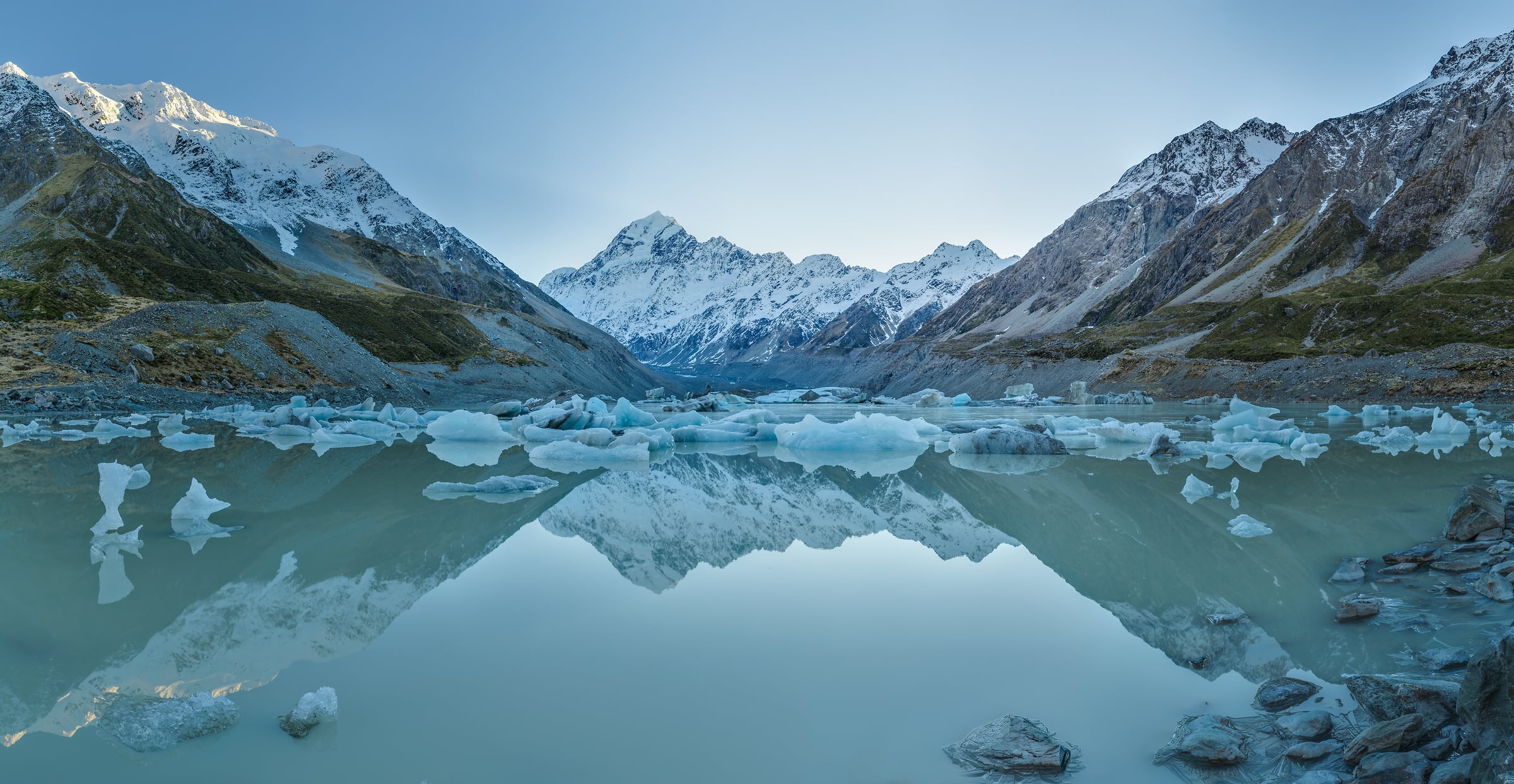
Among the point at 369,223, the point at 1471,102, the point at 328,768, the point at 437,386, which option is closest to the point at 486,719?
the point at 328,768

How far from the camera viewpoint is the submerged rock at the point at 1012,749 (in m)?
3.53

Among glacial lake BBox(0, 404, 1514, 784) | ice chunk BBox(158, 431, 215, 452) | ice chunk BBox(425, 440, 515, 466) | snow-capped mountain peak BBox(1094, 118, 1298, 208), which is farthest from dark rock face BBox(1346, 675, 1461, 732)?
snow-capped mountain peak BBox(1094, 118, 1298, 208)

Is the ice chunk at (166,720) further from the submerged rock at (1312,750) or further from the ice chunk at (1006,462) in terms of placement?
the ice chunk at (1006,462)

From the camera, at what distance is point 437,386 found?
51.5 meters

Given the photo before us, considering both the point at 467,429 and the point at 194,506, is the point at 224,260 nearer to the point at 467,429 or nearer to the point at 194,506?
the point at 467,429

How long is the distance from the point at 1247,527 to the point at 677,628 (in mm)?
7294

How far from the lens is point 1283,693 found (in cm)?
427

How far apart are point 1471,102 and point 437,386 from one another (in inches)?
6310

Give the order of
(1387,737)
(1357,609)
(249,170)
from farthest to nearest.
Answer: (249,170)
(1357,609)
(1387,737)

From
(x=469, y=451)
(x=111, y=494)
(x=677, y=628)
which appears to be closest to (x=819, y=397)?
(x=469, y=451)

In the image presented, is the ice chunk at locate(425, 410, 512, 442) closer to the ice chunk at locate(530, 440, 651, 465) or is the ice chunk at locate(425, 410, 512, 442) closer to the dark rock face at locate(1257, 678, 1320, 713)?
the ice chunk at locate(530, 440, 651, 465)

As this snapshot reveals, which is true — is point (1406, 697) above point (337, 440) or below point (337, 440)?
below

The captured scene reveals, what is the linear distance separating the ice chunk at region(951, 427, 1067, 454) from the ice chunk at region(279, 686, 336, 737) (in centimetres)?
1759

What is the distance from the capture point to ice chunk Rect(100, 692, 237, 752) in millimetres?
3711
